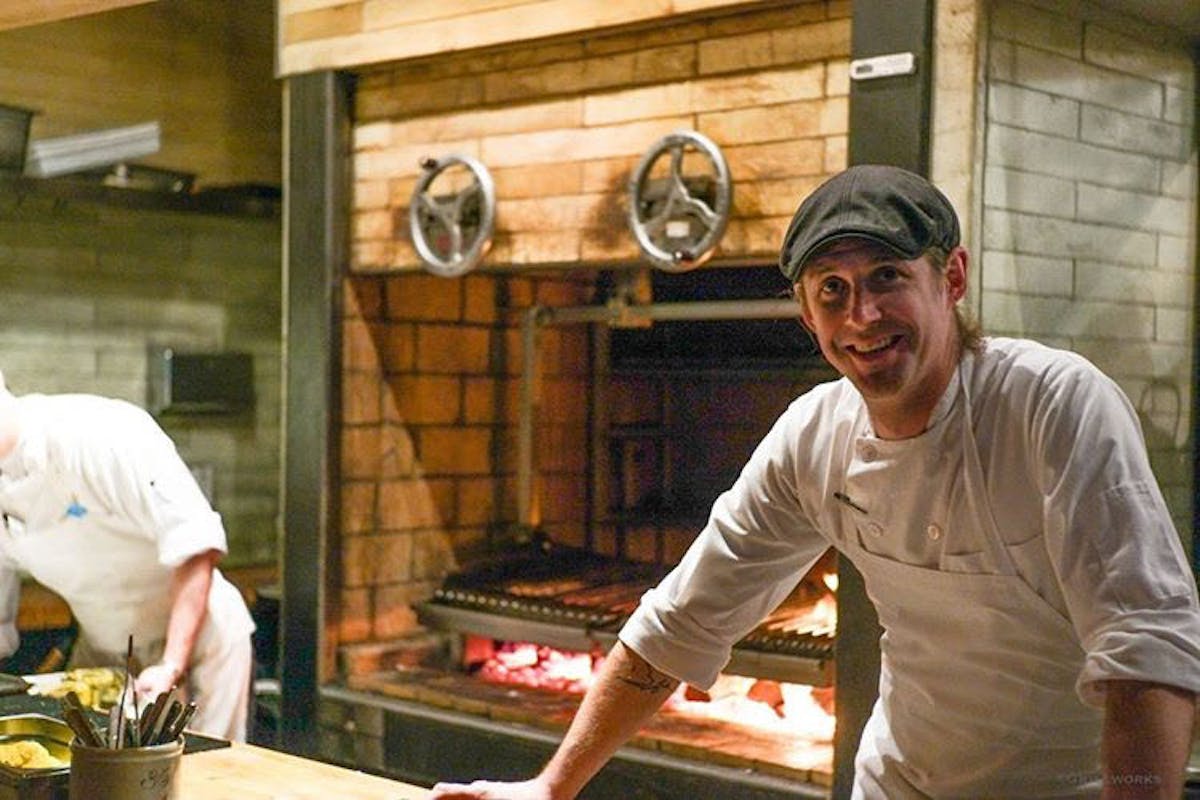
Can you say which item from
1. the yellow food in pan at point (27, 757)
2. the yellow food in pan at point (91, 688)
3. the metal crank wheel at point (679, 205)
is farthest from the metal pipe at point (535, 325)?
the yellow food in pan at point (27, 757)

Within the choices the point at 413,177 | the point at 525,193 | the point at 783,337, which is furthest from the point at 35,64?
the point at 783,337

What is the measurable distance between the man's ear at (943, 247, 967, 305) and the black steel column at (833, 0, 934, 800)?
6.11 ft

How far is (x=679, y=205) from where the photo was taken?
4.79m

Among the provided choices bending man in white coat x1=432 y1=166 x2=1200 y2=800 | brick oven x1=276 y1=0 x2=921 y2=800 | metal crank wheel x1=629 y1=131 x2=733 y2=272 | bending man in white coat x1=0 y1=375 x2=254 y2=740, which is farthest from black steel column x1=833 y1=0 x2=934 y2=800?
bending man in white coat x1=0 y1=375 x2=254 y2=740

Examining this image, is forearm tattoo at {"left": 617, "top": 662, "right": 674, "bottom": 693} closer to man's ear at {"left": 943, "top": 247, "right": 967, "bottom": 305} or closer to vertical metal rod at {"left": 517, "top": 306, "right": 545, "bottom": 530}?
man's ear at {"left": 943, "top": 247, "right": 967, "bottom": 305}

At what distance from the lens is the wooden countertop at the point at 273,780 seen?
279cm

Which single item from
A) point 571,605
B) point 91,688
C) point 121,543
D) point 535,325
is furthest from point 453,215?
point 91,688

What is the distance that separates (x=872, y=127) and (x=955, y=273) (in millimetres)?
2003

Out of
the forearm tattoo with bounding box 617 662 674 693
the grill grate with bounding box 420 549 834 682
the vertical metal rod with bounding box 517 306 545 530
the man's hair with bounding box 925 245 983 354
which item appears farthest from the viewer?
the vertical metal rod with bounding box 517 306 545 530

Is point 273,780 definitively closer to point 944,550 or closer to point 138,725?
point 138,725

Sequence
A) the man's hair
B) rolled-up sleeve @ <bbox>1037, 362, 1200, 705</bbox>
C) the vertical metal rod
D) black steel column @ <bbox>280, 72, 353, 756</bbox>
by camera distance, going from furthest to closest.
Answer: the vertical metal rod < black steel column @ <bbox>280, 72, 353, 756</bbox> < the man's hair < rolled-up sleeve @ <bbox>1037, 362, 1200, 705</bbox>

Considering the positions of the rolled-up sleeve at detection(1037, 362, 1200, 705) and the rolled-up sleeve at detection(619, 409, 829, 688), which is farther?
the rolled-up sleeve at detection(619, 409, 829, 688)

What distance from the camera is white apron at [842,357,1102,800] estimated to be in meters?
2.36

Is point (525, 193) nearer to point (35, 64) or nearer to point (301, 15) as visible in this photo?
point (301, 15)
